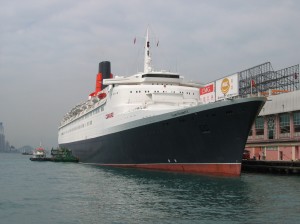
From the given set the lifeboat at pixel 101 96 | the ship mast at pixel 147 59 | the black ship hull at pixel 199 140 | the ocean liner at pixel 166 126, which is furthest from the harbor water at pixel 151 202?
the lifeboat at pixel 101 96

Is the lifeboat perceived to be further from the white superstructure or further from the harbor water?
the harbor water

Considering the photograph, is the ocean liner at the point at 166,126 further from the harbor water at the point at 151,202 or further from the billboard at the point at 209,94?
the harbor water at the point at 151,202

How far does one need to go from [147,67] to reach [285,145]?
19240 mm

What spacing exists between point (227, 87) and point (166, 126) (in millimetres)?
5824

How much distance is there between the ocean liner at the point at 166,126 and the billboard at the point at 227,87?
37 centimetres

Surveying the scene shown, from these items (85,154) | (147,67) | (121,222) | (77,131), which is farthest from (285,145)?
(121,222)

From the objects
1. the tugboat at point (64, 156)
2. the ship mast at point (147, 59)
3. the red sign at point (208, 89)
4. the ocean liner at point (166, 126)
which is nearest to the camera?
the ocean liner at point (166, 126)

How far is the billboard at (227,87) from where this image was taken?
2895 centimetres

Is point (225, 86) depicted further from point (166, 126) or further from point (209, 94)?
point (166, 126)

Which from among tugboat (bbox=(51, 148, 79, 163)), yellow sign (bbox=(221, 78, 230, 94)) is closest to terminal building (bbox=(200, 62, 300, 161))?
yellow sign (bbox=(221, 78, 230, 94))

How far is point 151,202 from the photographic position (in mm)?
19453

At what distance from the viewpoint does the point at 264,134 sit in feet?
173

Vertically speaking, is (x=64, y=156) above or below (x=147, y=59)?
below

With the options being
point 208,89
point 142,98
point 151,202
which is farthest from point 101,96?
point 151,202
